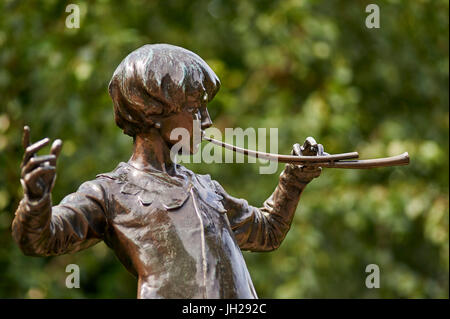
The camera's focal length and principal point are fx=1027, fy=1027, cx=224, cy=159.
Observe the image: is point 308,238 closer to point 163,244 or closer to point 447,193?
point 447,193

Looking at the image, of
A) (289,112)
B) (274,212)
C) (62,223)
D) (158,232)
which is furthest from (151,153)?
(289,112)

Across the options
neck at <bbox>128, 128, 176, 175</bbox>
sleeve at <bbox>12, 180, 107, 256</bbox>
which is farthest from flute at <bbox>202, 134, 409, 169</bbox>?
sleeve at <bbox>12, 180, 107, 256</bbox>

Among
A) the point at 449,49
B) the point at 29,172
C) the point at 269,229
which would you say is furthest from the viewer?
the point at 449,49

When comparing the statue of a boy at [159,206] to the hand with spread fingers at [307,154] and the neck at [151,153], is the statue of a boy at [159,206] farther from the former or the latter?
the hand with spread fingers at [307,154]

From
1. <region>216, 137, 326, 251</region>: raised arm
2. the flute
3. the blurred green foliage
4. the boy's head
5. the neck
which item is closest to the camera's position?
the boy's head

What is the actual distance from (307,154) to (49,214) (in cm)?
116

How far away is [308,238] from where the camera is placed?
7.91 m

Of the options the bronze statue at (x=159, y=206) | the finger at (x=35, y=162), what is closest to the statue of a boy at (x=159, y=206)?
the bronze statue at (x=159, y=206)

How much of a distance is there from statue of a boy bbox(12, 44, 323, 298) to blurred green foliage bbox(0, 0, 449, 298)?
11.8ft

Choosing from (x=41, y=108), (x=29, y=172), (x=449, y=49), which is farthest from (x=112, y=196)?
(x=449, y=49)

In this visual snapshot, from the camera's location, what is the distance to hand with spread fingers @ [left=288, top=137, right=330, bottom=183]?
388 centimetres

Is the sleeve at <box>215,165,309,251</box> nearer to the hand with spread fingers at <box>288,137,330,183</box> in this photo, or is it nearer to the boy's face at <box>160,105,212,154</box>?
the hand with spread fingers at <box>288,137,330,183</box>
